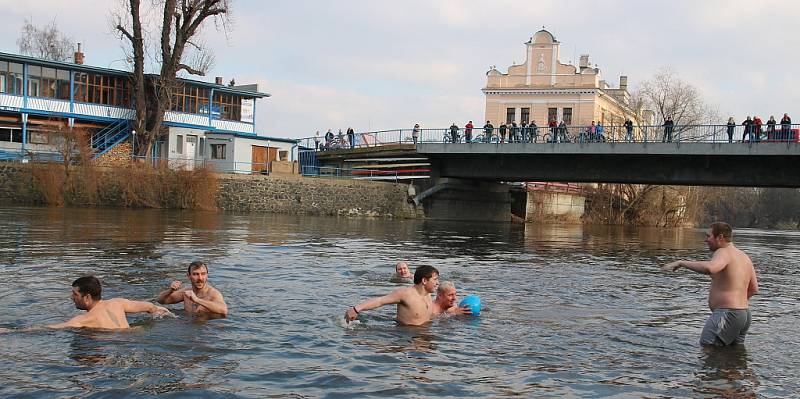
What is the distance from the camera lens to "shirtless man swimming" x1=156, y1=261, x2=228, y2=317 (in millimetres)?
10508

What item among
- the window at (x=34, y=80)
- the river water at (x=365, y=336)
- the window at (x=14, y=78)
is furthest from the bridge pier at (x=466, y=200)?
the river water at (x=365, y=336)

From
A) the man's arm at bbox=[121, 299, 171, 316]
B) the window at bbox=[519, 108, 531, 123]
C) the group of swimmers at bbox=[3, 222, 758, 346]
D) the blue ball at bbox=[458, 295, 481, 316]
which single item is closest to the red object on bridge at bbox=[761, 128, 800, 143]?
the blue ball at bbox=[458, 295, 481, 316]

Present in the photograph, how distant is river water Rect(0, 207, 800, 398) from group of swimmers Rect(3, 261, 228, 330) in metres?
0.17

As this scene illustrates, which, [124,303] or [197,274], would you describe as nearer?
[124,303]

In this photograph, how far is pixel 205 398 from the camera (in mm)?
6953

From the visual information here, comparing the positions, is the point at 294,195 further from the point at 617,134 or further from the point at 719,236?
the point at 719,236

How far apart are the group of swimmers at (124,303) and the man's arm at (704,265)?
584 centimetres

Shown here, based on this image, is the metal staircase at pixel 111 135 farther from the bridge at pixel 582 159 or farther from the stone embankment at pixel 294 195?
the bridge at pixel 582 159

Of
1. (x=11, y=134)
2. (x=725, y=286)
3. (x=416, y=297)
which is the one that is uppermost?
(x=11, y=134)

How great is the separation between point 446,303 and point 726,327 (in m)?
3.84

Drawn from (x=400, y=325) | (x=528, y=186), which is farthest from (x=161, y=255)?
(x=528, y=186)

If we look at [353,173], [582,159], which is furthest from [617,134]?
[353,173]

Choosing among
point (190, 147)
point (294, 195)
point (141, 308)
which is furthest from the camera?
point (190, 147)

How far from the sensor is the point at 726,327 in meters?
9.42
